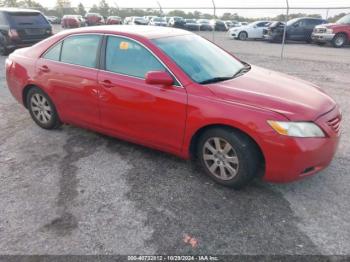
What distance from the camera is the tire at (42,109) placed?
482 centimetres

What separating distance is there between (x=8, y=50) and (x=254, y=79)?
11.5 meters

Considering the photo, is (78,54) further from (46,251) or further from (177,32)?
(46,251)

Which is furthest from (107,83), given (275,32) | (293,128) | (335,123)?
(275,32)

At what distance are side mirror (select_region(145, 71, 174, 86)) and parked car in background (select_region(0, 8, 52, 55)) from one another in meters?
10.1

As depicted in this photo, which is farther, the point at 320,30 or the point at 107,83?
the point at 320,30

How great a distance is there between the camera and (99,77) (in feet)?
13.2

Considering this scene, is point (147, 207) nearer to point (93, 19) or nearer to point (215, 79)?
point (215, 79)

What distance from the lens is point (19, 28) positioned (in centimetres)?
1155

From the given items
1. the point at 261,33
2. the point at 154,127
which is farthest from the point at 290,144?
the point at 261,33

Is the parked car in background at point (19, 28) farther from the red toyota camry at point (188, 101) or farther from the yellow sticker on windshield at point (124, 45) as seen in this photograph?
the yellow sticker on windshield at point (124, 45)

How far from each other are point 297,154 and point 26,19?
11.9 meters

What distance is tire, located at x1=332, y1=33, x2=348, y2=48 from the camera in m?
17.7

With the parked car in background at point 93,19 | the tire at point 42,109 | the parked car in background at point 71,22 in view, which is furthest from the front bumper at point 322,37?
the parked car in background at point 93,19

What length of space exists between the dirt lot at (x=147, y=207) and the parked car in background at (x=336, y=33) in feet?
51.2
